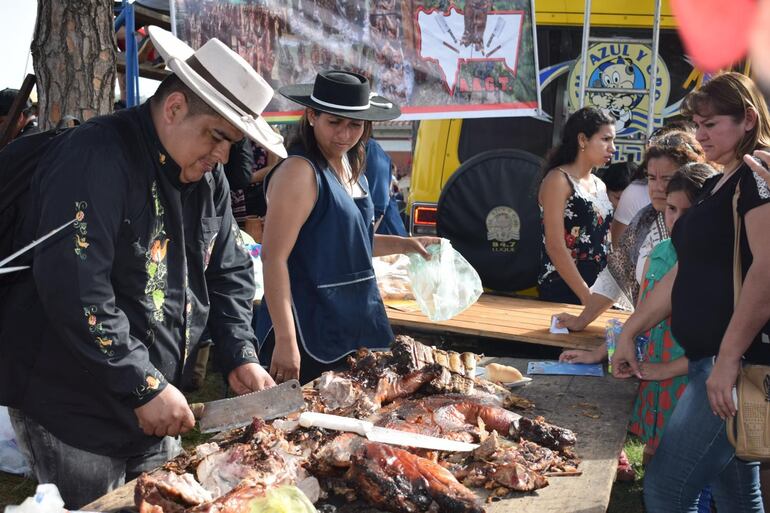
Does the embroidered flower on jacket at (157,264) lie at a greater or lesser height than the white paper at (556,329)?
greater

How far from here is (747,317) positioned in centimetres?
261

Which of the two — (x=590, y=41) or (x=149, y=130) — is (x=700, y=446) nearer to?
(x=149, y=130)

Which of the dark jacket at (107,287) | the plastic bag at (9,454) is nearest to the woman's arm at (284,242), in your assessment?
the dark jacket at (107,287)

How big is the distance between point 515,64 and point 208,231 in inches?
156

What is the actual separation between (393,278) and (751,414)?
337 cm

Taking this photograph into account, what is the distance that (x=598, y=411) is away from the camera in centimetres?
305

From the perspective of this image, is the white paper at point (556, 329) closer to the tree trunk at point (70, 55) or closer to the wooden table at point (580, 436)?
the wooden table at point (580, 436)

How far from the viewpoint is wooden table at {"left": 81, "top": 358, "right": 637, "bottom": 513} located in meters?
2.16

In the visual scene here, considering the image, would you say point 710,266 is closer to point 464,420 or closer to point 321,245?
point 464,420

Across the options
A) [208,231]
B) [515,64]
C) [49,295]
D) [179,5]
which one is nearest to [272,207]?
[208,231]

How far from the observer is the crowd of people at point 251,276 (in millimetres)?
2137

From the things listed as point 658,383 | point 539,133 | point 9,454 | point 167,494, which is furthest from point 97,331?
point 539,133

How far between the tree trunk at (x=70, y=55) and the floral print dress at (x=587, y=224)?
10.1 ft

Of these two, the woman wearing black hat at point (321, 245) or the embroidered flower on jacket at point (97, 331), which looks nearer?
the embroidered flower on jacket at point (97, 331)
